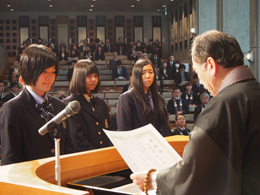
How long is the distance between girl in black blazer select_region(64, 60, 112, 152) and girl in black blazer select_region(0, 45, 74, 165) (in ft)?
2.03

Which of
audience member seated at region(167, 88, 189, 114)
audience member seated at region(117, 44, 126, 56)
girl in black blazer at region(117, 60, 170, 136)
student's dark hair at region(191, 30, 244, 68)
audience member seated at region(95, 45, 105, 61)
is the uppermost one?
audience member seated at region(117, 44, 126, 56)

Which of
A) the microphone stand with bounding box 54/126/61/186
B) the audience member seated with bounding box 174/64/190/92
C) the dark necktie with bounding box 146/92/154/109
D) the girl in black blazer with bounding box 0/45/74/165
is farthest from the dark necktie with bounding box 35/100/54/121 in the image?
the audience member seated with bounding box 174/64/190/92

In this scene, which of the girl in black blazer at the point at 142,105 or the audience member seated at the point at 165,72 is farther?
the audience member seated at the point at 165,72

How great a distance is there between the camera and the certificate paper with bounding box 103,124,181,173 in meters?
1.31

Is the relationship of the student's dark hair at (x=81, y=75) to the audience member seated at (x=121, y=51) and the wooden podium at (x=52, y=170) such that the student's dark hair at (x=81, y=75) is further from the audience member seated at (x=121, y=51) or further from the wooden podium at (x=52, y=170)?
the audience member seated at (x=121, y=51)

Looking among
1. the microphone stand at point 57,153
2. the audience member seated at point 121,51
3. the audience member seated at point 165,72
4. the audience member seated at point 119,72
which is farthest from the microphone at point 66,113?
the audience member seated at point 121,51

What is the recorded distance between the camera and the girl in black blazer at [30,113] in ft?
5.41

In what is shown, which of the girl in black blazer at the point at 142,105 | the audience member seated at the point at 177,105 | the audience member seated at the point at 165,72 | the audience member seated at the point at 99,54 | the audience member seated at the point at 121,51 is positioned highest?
the audience member seated at the point at 121,51

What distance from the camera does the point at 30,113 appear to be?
5.77 ft

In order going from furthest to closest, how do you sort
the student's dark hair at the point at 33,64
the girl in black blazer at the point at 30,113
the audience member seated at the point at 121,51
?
1. the audience member seated at the point at 121,51
2. the student's dark hair at the point at 33,64
3. the girl in black blazer at the point at 30,113

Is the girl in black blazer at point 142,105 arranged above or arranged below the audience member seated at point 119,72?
below

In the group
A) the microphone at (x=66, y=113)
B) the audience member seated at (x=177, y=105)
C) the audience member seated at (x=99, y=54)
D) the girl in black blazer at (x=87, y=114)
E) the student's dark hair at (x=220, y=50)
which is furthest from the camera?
the audience member seated at (x=99, y=54)

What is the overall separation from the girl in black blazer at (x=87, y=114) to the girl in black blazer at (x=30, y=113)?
620 millimetres

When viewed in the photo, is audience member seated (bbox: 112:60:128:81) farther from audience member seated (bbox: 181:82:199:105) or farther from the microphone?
the microphone
